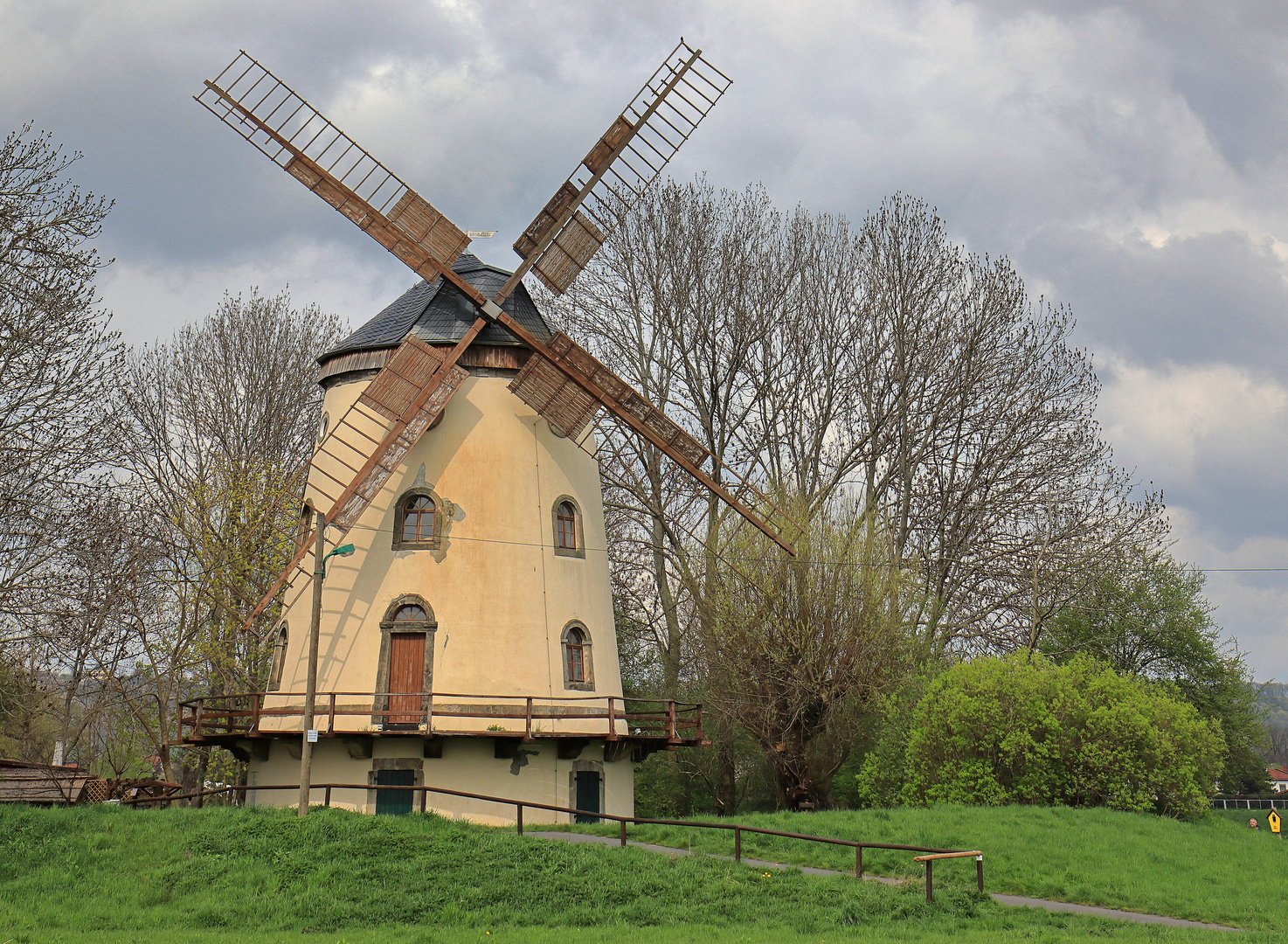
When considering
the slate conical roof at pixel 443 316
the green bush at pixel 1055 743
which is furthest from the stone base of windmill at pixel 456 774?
the slate conical roof at pixel 443 316

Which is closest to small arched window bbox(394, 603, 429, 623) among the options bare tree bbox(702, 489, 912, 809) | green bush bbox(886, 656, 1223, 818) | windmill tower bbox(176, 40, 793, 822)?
windmill tower bbox(176, 40, 793, 822)

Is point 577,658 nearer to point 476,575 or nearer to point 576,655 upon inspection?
point 576,655

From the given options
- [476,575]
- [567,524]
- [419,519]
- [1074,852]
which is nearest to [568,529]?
[567,524]

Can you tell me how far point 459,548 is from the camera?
71.4 ft

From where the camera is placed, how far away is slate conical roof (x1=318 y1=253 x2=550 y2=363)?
2297 centimetres

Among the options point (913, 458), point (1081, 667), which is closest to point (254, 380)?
point (913, 458)

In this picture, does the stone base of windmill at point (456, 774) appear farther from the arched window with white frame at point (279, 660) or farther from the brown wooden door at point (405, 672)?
the arched window with white frame at point (279, 660)

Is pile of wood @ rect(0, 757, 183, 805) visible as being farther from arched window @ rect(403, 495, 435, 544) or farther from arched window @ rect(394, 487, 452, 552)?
arched window @ rect(403, 495, 435, 544)

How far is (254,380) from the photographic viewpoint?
35.0m

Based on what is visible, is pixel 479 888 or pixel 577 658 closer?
pixel 479 888

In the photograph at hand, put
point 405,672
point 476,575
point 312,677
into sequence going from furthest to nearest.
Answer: point 476,575, point 405,672, point 312,677

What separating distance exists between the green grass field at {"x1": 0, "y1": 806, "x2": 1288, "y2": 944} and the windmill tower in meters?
2.78

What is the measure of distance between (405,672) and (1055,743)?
41.1ft

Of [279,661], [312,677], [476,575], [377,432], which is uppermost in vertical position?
Answer: [377,432]
